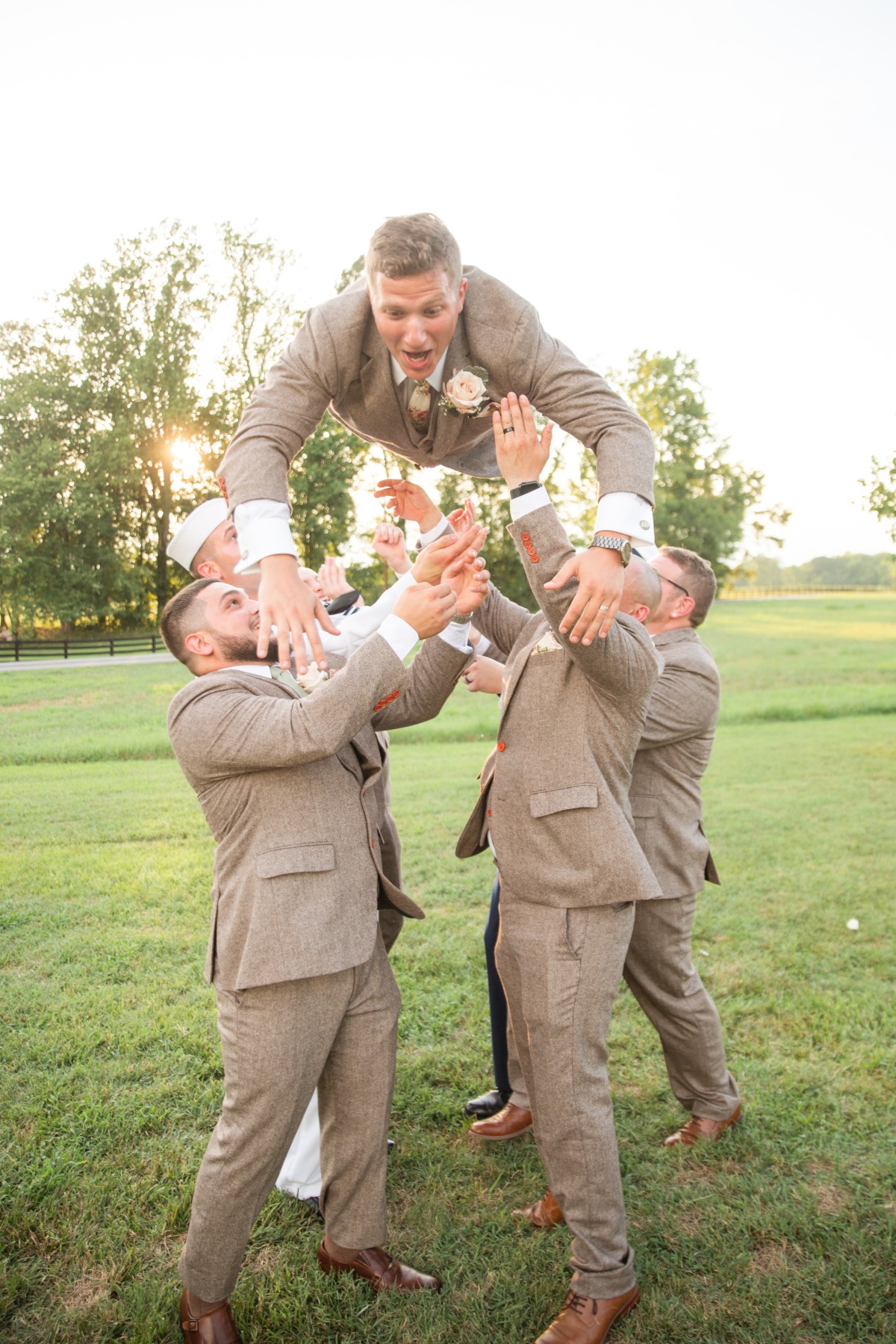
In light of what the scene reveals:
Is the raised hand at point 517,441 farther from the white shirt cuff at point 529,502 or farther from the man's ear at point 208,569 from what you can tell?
the man's ear at point 208,569

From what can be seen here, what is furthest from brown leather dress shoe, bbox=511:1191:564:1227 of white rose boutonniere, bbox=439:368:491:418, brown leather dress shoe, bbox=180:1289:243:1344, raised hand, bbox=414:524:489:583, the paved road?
the paved road

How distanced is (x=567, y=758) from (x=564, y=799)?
14 cm

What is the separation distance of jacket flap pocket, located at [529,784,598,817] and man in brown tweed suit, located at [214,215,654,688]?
1.89 ft

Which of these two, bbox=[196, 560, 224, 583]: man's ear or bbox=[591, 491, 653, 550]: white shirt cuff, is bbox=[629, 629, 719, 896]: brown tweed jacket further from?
bbox=[196, 560, 224, 583]: man's ear

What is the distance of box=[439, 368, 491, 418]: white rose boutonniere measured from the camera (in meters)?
2.83

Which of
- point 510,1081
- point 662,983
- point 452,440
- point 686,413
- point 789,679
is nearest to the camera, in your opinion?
point 452,440

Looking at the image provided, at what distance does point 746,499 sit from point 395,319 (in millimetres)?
46899

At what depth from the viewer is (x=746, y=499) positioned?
4647 centimetres

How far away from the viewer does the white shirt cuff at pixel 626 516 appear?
2660 mm

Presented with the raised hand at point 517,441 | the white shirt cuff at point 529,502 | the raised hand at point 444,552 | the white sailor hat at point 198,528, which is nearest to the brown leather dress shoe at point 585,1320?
the raised hand at point 444,552

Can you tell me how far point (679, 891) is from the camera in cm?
378

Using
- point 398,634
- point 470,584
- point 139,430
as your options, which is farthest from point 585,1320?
point 139,430

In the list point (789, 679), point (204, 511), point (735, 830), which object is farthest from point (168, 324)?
point (204, 511)

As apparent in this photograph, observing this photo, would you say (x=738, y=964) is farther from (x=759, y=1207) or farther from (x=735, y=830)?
(x=735, y=830)
